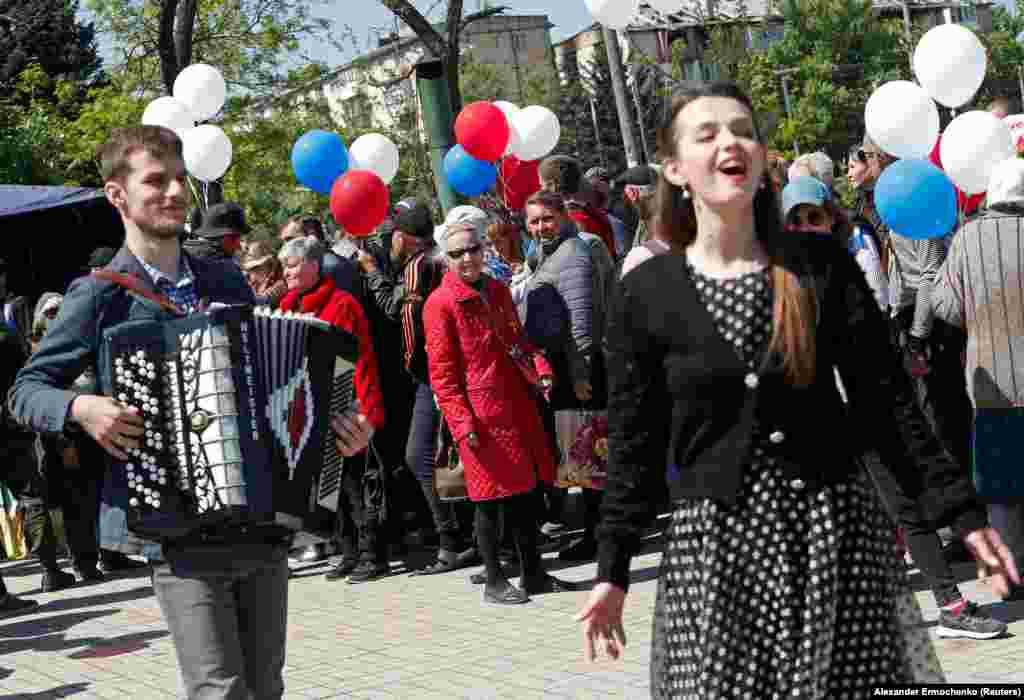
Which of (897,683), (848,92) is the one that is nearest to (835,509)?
(897,683)

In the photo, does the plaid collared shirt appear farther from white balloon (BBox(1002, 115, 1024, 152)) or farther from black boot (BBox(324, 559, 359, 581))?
white balloon (BBox(1002, 115, 1024, 152))

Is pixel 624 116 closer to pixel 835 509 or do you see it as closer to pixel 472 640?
pixel 472 640

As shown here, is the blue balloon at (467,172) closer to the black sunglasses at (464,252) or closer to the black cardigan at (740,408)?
the black sunglasses at (464,252)

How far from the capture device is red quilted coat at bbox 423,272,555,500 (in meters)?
8.69

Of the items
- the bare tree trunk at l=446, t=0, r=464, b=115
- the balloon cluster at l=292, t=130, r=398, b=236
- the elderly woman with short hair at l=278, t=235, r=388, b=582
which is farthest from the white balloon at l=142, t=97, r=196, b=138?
the elderly woman with short hair at l=278, t=235, r=388, b=582

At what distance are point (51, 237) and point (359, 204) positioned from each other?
28.8 feet

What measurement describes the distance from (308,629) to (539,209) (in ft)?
9.22

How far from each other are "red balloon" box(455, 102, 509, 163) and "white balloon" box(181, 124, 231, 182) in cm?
248

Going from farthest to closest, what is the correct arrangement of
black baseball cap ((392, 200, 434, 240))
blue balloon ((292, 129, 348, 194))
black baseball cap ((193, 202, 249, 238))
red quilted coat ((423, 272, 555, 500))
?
blue balloon ((292, 129, 348, 194)), black baseball cap ((193, 202, 249, 238)), black baseball cap ((392, 200, 434, 240)), red quilted coat ((423, 272, 555, 500))

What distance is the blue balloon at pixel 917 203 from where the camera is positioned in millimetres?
8086

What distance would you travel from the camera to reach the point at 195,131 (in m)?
13.9

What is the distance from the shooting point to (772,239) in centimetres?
366

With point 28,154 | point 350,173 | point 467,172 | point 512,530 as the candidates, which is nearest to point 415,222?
point 350,173

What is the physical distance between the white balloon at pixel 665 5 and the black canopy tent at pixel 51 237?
823cm
